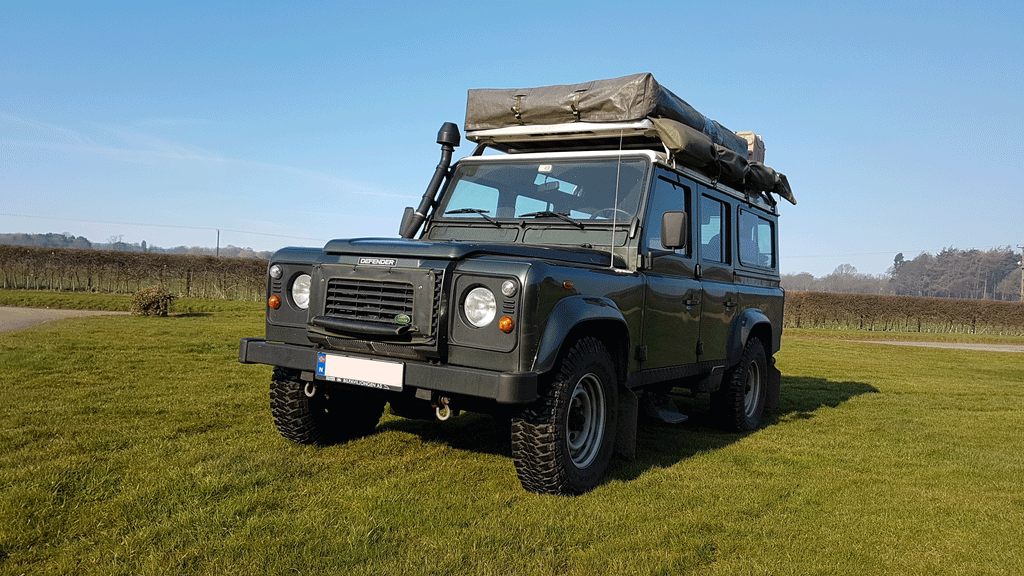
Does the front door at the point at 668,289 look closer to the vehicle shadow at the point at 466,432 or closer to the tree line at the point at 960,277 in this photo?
the vehicle shadow at the point at 466,432

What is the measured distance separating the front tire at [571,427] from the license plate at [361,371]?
726mm

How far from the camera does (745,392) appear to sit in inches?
280

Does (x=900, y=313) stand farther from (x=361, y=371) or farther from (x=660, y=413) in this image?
(x=361, y=371)

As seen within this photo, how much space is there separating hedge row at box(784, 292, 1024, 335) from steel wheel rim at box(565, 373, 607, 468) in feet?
90.7

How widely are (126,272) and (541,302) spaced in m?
24.0

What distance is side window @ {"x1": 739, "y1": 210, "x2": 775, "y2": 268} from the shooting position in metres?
7.07

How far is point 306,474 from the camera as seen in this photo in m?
4.43

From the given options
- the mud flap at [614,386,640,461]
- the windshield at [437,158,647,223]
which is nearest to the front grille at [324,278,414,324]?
the windshield at [437,158,647,223]

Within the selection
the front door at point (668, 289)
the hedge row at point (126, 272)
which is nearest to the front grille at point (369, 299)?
the front door at point (668, 289)

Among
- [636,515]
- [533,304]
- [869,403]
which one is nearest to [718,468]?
[636,515]

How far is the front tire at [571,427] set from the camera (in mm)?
4082

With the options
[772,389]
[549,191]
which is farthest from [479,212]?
[772,389]

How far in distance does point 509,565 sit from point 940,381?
11.8 meters

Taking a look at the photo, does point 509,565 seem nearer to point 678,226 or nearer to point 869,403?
point 678,226
